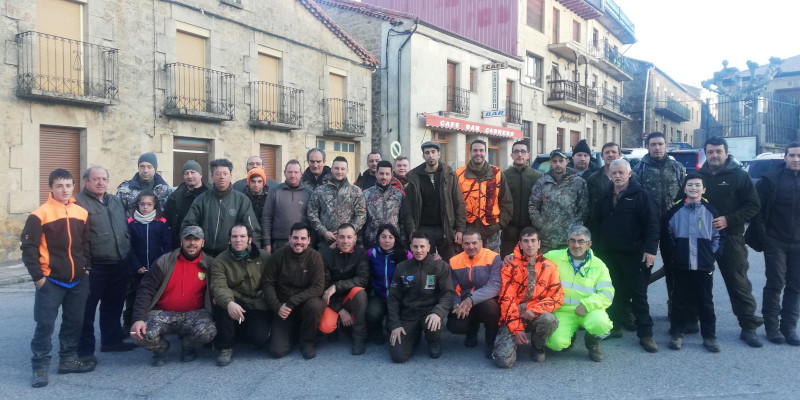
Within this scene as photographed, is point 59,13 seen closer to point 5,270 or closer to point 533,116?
point 5,270

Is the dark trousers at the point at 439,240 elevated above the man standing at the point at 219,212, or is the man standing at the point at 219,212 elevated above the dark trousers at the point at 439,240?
the man standing at the point at 219,212

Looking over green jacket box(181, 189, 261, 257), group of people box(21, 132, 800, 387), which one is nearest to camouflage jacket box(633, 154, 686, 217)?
group of people box(21, 132, 800, 387)

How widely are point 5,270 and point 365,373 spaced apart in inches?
353

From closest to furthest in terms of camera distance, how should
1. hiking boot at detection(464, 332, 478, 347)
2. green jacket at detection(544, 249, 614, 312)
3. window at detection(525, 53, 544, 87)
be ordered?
1. green jacket at detection(544, 249, 614, 312)
2. hiking boot at detection(464, 332, 478, 347)
3. window at detection(525, 53, 544, 87)

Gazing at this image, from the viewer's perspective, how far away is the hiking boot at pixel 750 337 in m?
5.34

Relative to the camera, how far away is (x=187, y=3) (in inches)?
563

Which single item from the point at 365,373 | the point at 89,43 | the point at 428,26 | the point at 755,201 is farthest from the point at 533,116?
the point at 365,373

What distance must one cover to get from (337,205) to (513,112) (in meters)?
20.7

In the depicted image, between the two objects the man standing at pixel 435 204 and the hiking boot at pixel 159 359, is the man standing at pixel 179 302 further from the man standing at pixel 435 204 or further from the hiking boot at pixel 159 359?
the man standing at pixel 435 204

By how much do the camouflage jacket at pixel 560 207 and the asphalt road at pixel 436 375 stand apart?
1.27 metres

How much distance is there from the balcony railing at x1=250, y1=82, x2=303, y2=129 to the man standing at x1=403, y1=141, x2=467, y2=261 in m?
10.5

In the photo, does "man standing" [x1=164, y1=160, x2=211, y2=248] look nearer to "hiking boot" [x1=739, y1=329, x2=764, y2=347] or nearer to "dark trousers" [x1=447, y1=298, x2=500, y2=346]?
"dark trousers" [x1=447, y1=298, x2=500, y2=346]

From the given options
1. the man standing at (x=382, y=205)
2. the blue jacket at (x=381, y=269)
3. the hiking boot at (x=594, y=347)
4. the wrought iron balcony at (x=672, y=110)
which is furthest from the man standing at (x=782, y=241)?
the wrought iron balcony at (x=672, y=110)

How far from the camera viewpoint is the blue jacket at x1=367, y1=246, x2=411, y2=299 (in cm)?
583
